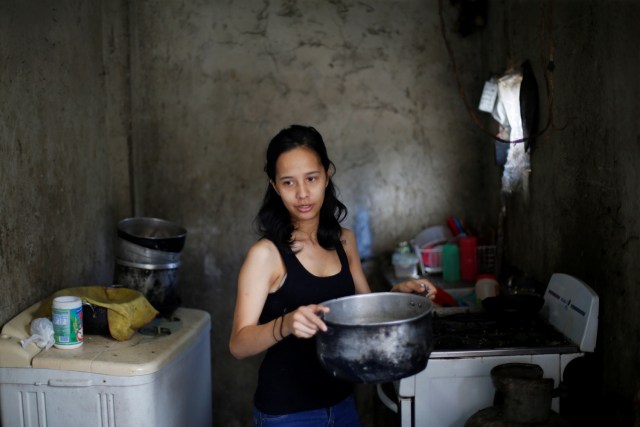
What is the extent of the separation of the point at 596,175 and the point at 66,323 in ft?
7.31

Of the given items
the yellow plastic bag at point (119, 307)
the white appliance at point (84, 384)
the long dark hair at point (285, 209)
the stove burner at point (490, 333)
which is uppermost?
the long dark hair at point (285, 209)

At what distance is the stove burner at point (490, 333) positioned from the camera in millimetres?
2422

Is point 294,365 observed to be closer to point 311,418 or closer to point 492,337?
point 311,418

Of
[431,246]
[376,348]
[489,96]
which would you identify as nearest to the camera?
[376,348]

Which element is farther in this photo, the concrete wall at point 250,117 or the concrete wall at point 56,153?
the concrete wall at point 250,117

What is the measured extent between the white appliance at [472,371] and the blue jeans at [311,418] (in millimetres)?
397

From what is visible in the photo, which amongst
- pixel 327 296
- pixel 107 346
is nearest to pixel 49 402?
pixel 107 346

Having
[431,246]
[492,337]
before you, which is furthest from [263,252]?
[431,246]

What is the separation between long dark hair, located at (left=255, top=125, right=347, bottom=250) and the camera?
6.73 feet

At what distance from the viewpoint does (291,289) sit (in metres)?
2.01

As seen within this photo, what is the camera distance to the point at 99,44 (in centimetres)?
380

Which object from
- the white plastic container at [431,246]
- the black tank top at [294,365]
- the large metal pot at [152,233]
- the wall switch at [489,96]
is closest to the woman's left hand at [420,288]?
the black tank top at [294,365]

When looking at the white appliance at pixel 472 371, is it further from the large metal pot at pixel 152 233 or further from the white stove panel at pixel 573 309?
the large metal pot at pixel 152 233

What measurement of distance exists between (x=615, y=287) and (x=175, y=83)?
292 centimetres
